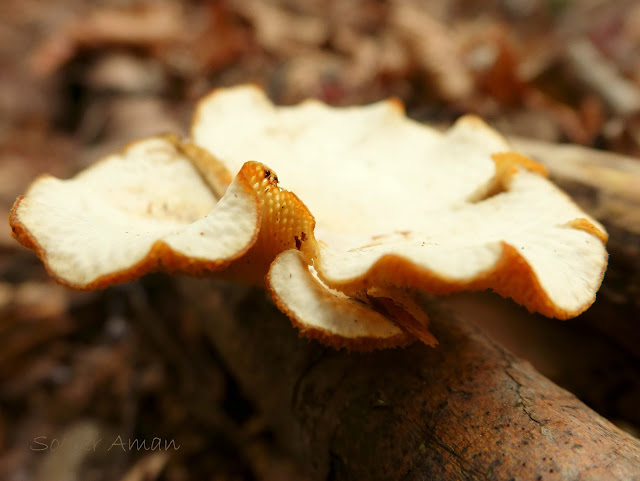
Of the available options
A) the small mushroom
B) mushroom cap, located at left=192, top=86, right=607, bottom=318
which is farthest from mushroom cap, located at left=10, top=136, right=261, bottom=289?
mushroom cap, located at left=192, top=86, right=607, bottom=318

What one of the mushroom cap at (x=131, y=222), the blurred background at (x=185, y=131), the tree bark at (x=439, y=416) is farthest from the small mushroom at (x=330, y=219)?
the blurred background at (x=185, y=131)

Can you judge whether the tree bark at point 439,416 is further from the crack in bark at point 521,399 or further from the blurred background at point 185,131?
the blurred background at point 185,131

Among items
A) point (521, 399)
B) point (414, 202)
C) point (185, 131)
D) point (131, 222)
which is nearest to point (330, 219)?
point (414, 202)

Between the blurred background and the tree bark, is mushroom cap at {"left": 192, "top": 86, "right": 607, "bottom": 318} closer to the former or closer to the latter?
the tree bark

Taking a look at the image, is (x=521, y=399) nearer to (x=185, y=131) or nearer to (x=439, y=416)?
(x=439, y=416)

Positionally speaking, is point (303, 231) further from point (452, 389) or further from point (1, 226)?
point (1, 226)

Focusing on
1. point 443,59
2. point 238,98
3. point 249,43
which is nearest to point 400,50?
point 443,59
